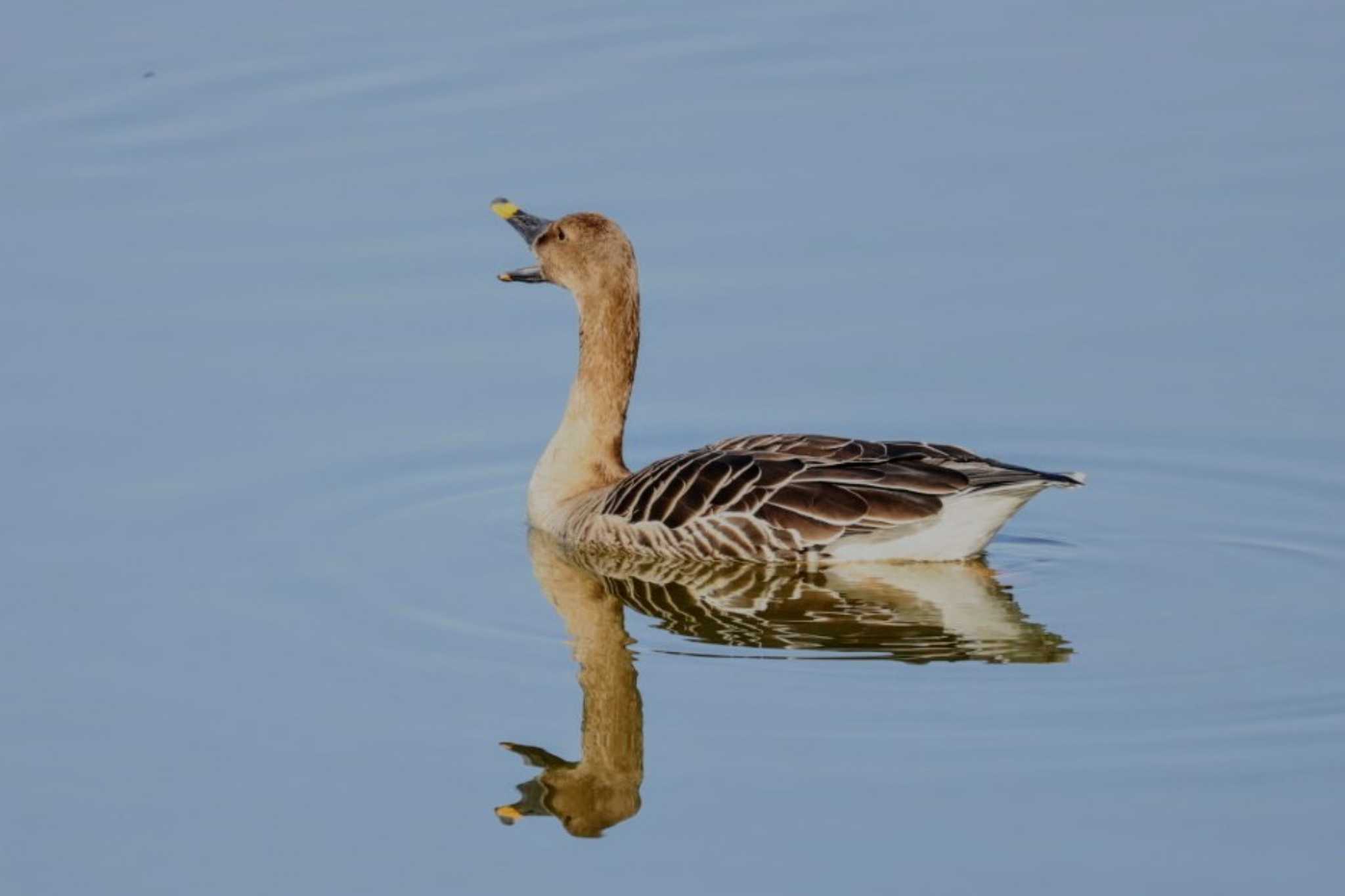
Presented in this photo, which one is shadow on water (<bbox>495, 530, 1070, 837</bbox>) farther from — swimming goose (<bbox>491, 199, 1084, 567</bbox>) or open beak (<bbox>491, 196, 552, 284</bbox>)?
open beak (<bbox>491, 196, 552, 284</bbox>)

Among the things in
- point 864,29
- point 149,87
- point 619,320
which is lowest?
point 619,320

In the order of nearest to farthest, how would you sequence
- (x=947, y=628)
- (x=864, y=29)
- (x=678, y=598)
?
(x=947, y=628)
(x=678, y=598)
(x=864, y=29)

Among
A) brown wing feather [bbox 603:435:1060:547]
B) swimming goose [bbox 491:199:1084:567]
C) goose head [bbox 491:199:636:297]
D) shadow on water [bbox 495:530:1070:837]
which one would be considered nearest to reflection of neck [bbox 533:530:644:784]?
shadow on water [bbox 495:530:1070:837]

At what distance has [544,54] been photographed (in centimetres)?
1905

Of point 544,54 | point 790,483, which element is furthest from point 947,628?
point 544,54

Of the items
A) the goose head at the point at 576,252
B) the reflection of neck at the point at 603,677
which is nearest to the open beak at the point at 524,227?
the goose head at the point at 576,252

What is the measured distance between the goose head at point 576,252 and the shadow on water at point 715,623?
4.87 ft

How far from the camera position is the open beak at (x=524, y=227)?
1462cm

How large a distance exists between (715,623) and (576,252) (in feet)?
9.33

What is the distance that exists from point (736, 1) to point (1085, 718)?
1056 centimetres

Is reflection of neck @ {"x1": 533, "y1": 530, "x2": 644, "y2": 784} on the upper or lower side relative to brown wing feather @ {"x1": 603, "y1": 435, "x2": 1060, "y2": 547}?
lower

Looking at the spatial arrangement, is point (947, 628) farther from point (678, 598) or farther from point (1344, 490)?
point (1344, 490)

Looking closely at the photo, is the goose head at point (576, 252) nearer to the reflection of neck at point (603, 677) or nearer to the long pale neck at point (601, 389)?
the long pale neck at point (601, 389)

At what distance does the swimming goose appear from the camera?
1290 cm
